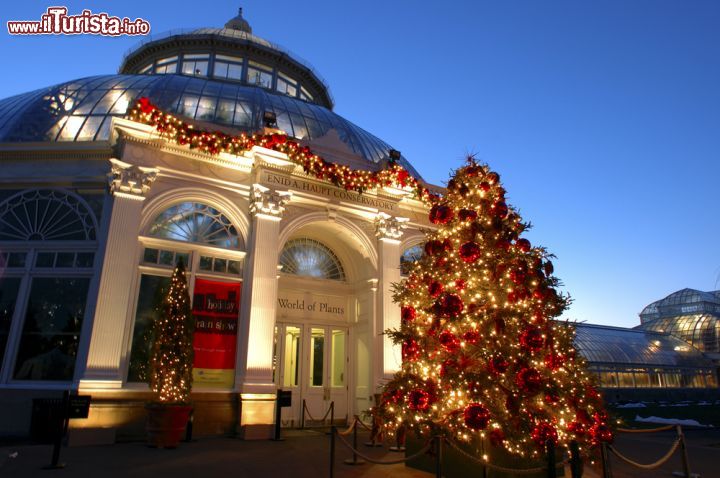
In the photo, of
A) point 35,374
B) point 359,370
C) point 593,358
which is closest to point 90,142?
point 35,374

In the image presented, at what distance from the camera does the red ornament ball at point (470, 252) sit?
7930 mm

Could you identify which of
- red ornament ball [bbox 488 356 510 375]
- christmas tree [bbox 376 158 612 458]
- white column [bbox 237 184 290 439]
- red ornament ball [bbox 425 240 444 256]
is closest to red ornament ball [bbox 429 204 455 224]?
christmas tree [bbox 376 158 612 458]

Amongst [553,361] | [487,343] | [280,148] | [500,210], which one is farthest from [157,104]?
[553,361]

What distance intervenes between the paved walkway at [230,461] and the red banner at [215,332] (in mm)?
1569

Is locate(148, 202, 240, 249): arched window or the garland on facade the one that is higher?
the garland on facade

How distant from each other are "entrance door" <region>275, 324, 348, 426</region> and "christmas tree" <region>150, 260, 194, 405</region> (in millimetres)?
4269

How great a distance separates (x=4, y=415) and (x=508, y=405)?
37.2 feet

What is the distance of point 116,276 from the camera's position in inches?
437

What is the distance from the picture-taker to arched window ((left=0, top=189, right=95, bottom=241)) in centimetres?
1216

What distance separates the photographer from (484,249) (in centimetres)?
825

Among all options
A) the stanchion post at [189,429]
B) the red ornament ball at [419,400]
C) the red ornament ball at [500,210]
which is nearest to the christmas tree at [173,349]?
the stanchion post at [189,429]

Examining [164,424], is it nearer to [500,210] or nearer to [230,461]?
[230,461]

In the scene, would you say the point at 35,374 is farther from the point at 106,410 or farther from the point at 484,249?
the point at 484,249

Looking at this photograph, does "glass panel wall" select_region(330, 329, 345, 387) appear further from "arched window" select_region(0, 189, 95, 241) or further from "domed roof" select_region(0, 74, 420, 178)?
"arched window" select_region(0, 189, 95, 241)
